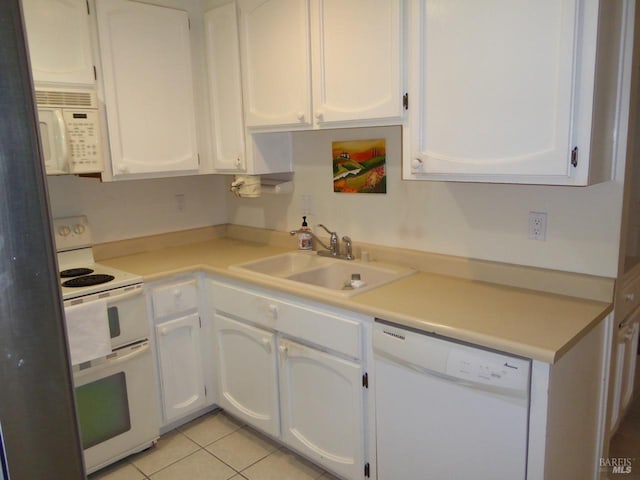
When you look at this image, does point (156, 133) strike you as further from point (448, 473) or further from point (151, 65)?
point (448, 473)

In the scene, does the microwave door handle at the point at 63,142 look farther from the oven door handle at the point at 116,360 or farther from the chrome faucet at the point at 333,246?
the chrome faucet at the point at 333,246

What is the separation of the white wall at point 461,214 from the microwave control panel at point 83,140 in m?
1.08

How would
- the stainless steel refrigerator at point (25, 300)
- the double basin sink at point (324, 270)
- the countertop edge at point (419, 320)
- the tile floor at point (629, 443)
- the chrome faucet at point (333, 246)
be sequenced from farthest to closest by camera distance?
the chrome faucet at point (333, 246)
the double basin sink at point (324, 270)
the tile floor at point (629, 443)
the countertop edge at point (419, 320)
the stainless steel refrigerator at point (25, 300)

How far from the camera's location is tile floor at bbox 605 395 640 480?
2164 mm

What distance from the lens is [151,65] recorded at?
266 centimetres

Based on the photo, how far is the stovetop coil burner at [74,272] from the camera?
2.48m

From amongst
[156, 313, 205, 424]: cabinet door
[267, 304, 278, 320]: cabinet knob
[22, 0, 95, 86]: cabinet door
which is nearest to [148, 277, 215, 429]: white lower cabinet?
[156, 313, 205, 424]: cabinet door

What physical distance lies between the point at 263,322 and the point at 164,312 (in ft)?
1.86

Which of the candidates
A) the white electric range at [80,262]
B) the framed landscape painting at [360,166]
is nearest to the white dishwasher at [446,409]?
the framed landscape painting at [360,166]

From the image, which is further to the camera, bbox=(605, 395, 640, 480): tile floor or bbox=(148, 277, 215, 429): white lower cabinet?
bbox=(148, 277, 215, 429): white lower cabinet

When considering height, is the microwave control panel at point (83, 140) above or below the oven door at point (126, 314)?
above

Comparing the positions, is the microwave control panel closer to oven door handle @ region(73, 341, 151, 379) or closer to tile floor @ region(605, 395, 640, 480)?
oven door handle @ region(73, 341, 151, 379)

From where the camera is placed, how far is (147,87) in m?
2.65

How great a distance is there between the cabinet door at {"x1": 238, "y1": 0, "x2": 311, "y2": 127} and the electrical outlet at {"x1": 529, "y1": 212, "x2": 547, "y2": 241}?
3.57 ft
